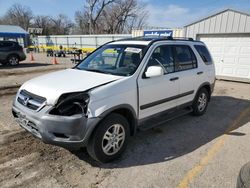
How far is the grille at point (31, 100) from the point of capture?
327 centimetres

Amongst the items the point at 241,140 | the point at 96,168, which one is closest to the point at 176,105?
the point at 241,140

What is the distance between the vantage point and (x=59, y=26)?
217 feet

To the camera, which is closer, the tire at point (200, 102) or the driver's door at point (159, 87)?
the driver's door at point (159, 87)

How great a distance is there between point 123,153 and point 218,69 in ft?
32.1

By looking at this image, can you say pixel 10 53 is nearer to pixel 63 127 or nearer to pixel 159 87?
pixel 159 87

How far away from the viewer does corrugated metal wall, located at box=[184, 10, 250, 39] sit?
10.6 metres

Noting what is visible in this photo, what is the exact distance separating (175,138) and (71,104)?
244 centimetres

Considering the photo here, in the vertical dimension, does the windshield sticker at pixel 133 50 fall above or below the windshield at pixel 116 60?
above

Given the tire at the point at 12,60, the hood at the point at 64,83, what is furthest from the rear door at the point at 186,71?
the tire at the point at 12,60

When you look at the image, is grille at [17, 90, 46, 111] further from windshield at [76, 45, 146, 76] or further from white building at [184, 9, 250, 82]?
white building at [184, 9, 250, 82]

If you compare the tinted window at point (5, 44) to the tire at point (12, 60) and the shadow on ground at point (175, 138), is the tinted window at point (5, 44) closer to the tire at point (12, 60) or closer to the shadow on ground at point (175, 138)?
the tire at point (12, 60)

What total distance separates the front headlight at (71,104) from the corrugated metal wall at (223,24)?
1004 cm

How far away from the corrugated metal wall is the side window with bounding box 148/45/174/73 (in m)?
7.74

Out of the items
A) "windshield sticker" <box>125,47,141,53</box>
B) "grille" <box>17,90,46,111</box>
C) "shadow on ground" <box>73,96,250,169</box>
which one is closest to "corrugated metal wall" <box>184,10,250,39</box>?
"shadow on ground" <box>73,96,250,169</box>
